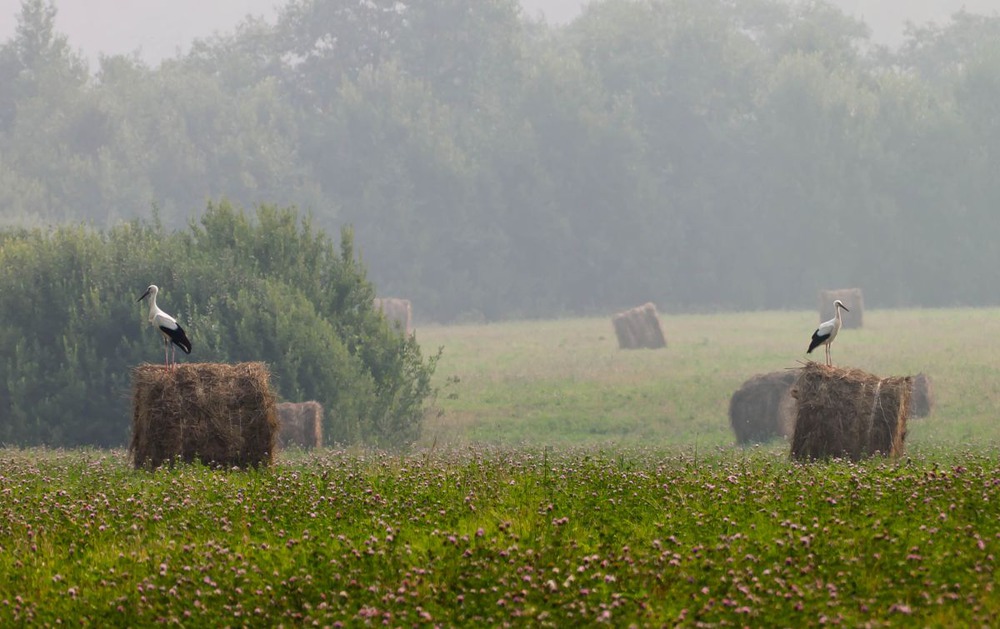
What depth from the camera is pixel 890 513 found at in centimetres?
1175

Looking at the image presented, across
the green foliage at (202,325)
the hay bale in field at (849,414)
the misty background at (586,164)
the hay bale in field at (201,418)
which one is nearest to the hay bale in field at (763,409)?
the green foliage at (202,325)

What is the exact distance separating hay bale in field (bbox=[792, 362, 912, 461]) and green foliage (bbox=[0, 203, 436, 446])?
1173 centimetres

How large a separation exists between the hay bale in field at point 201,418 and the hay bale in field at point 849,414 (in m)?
7.09

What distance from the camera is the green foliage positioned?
1120 inches

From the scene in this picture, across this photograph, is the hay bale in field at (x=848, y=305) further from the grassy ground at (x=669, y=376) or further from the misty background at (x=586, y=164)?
the misty background at (x=586, y=164)

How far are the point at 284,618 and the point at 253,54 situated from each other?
9130 centimetres

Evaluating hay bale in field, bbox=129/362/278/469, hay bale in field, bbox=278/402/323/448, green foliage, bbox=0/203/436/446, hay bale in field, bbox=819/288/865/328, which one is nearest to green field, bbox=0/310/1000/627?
hay bale in field, bbox=129/362/278/469

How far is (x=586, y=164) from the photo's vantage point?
8312cm

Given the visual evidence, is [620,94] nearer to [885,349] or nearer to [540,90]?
[540,90]

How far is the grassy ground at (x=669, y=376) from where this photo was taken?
98.8 feet

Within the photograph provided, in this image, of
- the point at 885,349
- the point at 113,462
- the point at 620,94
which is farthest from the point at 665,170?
the point at 113,462

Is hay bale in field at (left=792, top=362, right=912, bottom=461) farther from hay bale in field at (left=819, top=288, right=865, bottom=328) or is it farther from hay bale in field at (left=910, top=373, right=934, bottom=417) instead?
hay bale in field at (left=819, top=288, right=865, bottom=328)

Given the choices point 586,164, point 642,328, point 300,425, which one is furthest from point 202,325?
point 586,164

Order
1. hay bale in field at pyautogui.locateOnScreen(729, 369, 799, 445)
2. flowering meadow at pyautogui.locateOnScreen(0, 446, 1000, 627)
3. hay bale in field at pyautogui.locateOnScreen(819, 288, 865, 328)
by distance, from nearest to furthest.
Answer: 1. flowering meadow at pyautogui.locateOnScreen(0, 446, 1000, 627)
2. hay bale in field at pyautogui.locateOnScreen(729, 369, 799, 445)
3. hay bale in field at pyautogui.locateOnScreen(819, 288, 865, 328)
